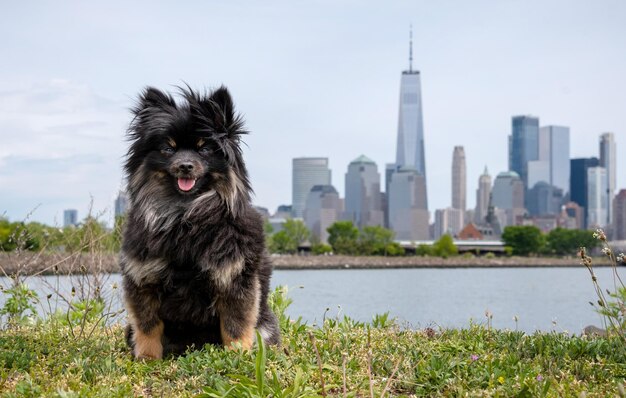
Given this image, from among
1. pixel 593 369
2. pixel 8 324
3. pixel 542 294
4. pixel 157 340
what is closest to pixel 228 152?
pixel 157 340

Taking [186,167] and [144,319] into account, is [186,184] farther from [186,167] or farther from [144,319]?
[144,319]

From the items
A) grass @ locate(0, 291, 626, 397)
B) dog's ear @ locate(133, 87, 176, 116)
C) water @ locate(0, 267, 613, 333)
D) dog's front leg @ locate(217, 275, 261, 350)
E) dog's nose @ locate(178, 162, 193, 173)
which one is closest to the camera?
grass @ locate(0, 291, 626, 397)

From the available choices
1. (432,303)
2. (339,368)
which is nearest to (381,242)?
(432,303)

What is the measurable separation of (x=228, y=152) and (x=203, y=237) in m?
0.69

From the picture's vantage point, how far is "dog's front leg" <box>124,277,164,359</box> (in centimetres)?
537

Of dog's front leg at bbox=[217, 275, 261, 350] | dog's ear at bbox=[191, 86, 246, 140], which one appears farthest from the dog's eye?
dog's front leg at bbox=[217, 275, 261, 350]

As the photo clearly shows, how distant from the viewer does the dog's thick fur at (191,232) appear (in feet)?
17.4

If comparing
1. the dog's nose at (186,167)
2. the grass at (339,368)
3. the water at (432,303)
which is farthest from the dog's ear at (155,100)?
the water at (432,303)

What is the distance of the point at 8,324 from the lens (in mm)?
8398

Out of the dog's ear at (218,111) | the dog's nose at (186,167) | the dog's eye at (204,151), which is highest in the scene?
the dog's ear at (218,111)

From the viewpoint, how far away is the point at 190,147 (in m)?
5.43

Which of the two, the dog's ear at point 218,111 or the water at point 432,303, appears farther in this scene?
the water at point 432,303

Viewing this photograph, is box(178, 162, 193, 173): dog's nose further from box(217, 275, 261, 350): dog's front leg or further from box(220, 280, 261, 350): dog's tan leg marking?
box(220, 280, 261, 350): dog's tan leg marking

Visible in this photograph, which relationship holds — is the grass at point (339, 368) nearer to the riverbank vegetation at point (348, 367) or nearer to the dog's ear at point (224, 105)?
the riverbank vegetation at point (348, 367)
